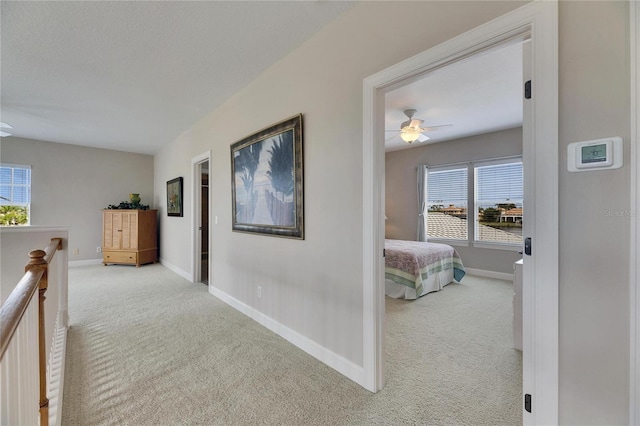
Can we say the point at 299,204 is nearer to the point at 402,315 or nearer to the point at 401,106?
the point at 402,315

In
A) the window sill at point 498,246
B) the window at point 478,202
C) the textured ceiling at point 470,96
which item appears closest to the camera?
the textured ceiling at point 470,96

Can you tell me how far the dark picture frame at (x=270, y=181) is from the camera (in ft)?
7.61

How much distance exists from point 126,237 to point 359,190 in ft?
18.8

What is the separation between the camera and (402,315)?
9.96 feet

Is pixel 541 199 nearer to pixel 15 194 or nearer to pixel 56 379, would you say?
pixel 56 379

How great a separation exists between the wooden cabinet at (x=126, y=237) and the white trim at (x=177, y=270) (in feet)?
1.26

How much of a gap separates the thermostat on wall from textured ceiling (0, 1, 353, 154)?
5.33 feet

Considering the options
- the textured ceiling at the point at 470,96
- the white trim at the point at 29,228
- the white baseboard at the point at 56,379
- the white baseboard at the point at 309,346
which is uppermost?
the textured ceiling at the point at 470,96

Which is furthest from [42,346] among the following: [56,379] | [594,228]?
[594,228]

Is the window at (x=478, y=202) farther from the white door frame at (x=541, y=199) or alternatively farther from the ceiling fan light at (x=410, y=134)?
the white door frame at (x=541, y=199)

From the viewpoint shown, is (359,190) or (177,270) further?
(177,270)

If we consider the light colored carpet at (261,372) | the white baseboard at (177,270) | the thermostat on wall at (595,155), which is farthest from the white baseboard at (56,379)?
the thermostat on wall at (595,155)

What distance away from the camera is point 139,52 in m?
2.35
